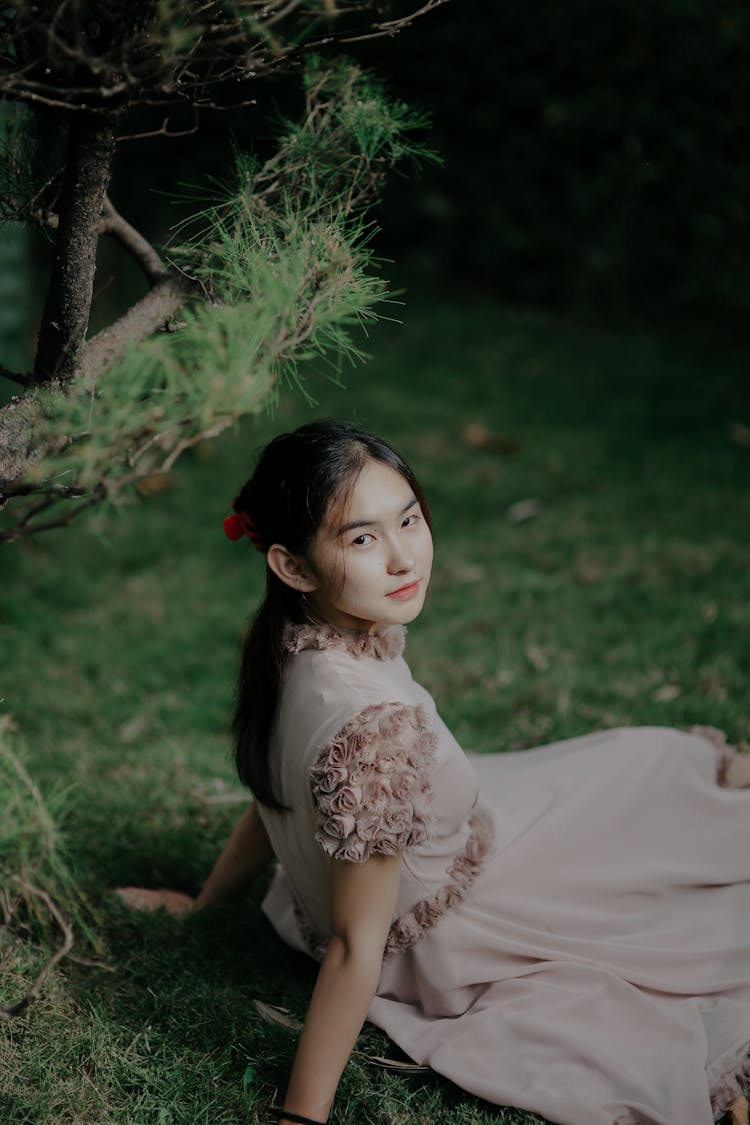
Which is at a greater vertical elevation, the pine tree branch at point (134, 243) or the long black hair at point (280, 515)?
the pine tree branch at point (134, 243)

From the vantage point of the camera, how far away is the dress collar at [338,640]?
1.75m

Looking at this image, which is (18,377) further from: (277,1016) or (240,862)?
(277,1016)

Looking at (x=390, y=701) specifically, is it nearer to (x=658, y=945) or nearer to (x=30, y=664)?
(x=658, y=945)

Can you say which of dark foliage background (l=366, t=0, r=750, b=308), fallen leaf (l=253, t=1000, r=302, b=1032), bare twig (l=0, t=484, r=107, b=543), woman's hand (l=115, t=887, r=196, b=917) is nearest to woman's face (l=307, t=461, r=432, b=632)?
bare twig (l=0, t=484, r=107, b=543)

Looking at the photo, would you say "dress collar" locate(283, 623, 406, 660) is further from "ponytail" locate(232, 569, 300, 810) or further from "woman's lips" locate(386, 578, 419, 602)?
"woman's lips" locate(386, 578, 419, 602)

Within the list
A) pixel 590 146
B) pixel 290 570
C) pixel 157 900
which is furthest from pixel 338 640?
pixel 590 146

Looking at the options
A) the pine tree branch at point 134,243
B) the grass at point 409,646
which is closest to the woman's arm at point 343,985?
the grass at point 409,646

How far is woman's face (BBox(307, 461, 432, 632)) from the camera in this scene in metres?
1.66

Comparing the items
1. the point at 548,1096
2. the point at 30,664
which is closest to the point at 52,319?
the point at 548,1096

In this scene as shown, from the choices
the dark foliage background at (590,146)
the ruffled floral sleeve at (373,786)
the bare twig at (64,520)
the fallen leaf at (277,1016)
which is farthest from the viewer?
the dark foliage background at (590,146)

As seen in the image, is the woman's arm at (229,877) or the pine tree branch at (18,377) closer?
the pine tree branch at (18,377)

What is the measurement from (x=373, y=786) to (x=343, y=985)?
30 cm

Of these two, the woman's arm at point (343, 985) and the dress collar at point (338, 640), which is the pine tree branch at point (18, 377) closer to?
the dress collar at point (338, 640)

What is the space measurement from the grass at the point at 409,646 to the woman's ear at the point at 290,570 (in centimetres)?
47
